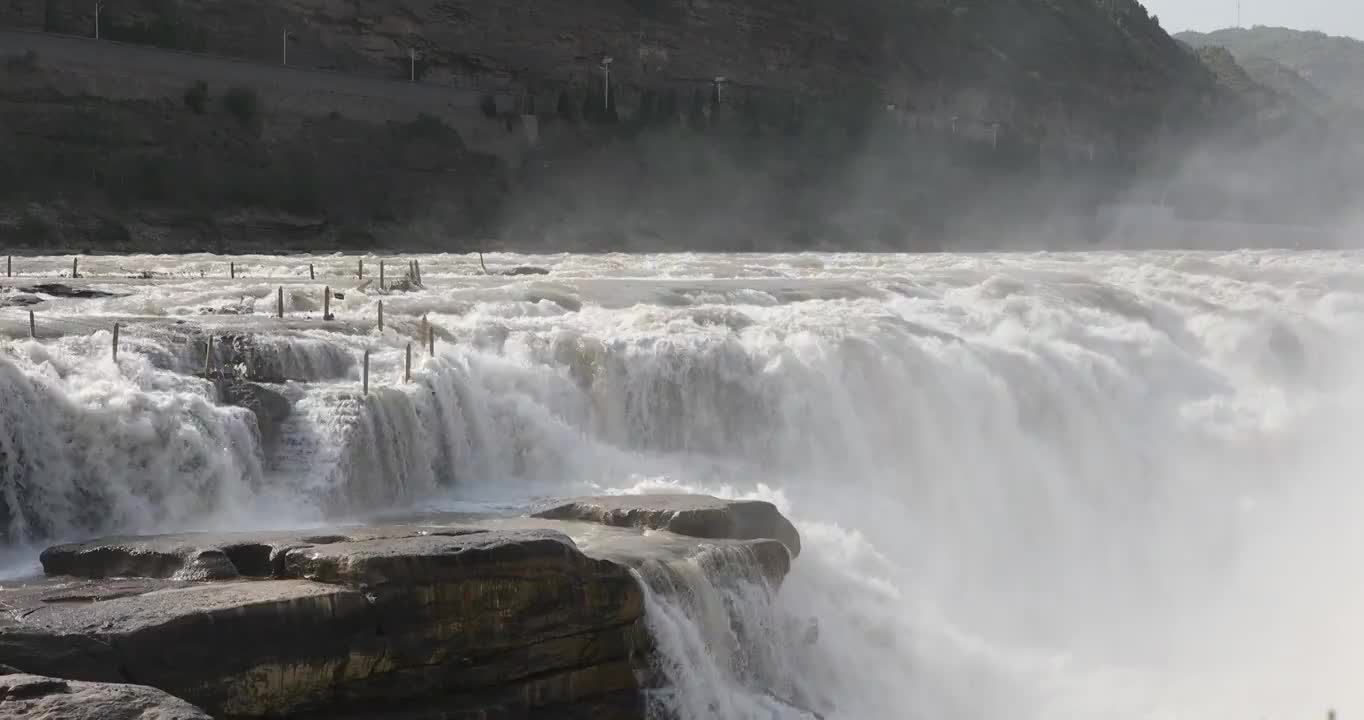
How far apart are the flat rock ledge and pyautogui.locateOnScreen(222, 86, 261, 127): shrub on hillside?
44.7 metres

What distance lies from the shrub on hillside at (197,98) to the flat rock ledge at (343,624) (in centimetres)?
4400

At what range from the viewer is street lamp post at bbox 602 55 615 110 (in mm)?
77019

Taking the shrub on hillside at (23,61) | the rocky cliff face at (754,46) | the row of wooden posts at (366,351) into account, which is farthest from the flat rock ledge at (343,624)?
the rocky cliff face at (754,46)

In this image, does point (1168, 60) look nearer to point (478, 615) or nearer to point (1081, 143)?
point (1081, 143)

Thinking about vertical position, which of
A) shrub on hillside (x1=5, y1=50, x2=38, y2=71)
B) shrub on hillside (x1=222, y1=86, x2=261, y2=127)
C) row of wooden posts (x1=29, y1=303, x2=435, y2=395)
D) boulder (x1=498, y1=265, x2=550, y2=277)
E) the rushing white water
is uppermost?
shrub on hillside (x1=5, y1=50, x2=38, y2=71)

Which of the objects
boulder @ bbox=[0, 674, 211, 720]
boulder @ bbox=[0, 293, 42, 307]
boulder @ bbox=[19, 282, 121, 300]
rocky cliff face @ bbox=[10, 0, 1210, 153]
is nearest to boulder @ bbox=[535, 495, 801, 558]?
boulder @ bbox=[0, 674, 211, 720]

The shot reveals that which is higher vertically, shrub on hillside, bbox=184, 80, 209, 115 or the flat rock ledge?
shrub on hillside, bbox=184, 80, 209, 115

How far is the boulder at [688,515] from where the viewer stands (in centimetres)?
1766

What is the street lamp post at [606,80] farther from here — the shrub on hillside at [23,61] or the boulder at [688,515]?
the boulder at [688,515]

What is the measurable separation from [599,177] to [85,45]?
2149 centimetres

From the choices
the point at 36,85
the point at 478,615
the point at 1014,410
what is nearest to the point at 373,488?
the point at 478,615

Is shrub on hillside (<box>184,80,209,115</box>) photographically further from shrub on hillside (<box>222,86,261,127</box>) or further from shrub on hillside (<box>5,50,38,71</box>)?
shrub on hillside (<box>5,50,38,71</box>)

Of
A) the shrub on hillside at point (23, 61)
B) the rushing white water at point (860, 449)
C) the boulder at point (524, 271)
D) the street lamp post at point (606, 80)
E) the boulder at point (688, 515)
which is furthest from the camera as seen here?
the street lamp post at point (606, 80)

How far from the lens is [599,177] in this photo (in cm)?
6919
